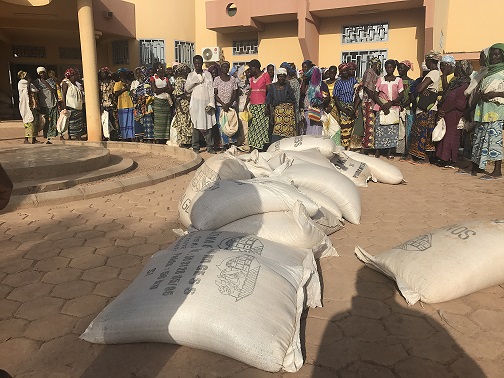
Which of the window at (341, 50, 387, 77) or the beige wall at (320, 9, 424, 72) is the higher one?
the beige wall at (320, 9, 424, 72)

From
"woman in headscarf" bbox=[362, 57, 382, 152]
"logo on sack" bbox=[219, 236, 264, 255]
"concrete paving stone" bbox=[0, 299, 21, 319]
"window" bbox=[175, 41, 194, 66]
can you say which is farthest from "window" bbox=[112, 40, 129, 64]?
"logo on sack" bbox=[219, 236, 264, 255]

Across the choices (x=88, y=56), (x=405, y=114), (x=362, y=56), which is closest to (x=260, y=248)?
(x=405, y=114)

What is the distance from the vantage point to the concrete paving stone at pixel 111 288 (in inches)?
88.1

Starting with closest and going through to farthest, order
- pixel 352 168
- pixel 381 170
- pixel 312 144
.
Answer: pixel 312 144
pixel 352 168
pixel 381 170

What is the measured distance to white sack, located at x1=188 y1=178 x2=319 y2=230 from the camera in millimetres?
2596

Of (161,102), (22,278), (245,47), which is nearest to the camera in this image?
(22,278)

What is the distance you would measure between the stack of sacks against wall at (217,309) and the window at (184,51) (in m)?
14.7

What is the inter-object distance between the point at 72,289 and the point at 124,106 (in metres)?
6.83

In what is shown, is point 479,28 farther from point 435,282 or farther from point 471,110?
point 435,282

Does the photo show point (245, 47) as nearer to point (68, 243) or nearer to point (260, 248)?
point (68, 243)

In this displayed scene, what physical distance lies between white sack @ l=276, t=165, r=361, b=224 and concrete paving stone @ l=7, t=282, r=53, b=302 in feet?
6.24

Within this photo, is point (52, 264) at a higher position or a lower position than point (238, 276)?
lower

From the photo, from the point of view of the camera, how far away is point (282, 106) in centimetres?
662

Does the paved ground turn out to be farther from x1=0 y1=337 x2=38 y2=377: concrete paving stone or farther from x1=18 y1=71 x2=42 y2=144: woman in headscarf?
x1=18 y1=71 x2=42 y2=144: woman in headscarf
